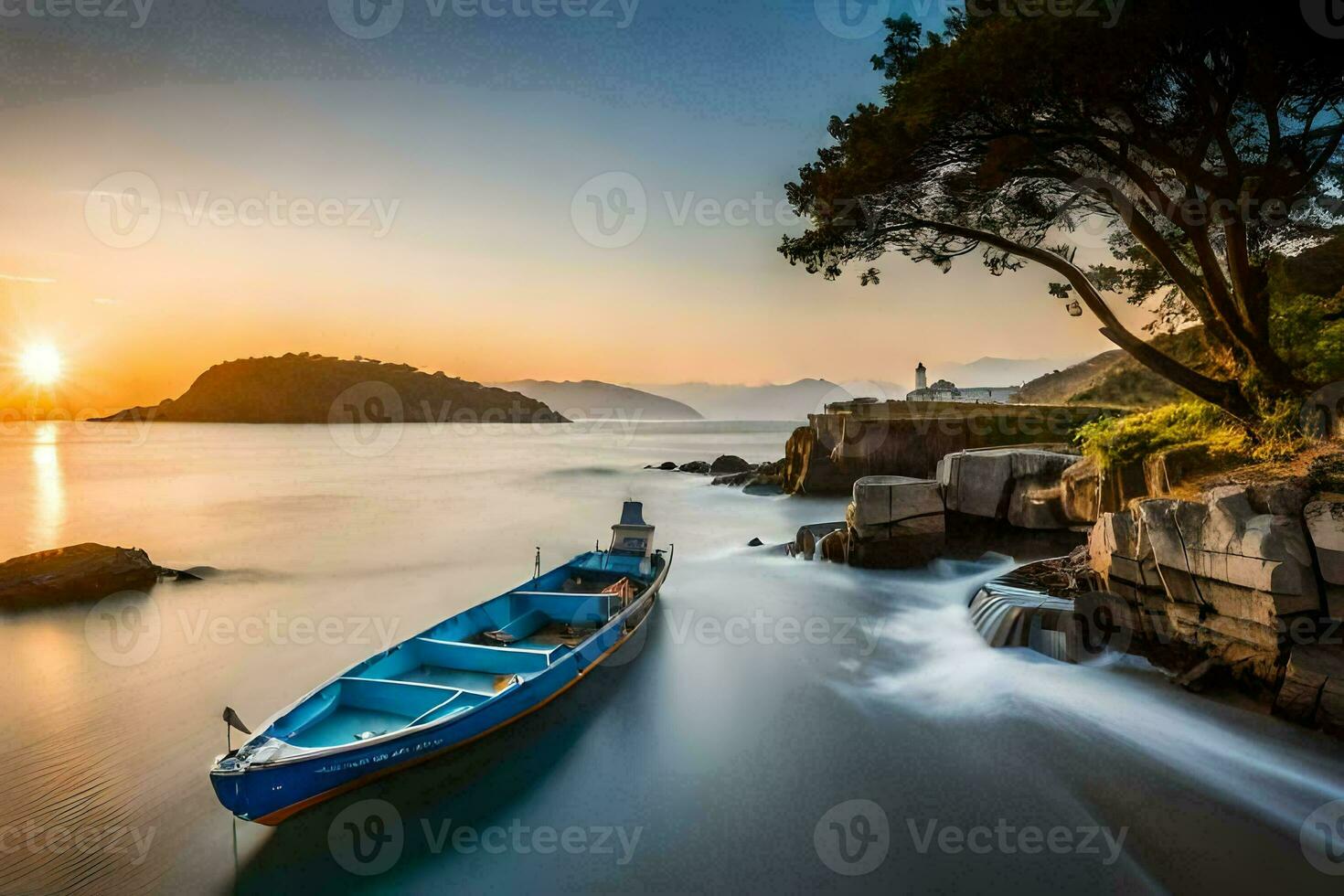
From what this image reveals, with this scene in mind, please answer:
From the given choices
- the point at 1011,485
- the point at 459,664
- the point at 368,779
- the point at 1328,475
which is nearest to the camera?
the point at 368,779

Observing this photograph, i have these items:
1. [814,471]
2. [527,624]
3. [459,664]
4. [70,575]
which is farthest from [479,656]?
[814,471]

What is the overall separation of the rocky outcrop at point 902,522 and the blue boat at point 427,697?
773 centimetres

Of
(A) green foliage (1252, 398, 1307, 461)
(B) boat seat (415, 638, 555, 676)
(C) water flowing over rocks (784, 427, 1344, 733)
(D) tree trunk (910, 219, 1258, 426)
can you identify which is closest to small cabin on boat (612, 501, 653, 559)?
(B) boat seat (415, 638, 555, 676)

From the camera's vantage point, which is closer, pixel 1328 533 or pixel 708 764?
pixel 1328 533

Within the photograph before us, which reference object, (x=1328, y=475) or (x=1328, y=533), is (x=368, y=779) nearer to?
(x=1328, y=533)

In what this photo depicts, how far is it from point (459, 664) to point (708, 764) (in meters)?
3.92

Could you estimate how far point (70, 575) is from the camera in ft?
49.6

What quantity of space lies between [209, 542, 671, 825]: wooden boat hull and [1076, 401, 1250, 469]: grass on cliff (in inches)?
440

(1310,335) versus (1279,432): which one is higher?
(1310,335)

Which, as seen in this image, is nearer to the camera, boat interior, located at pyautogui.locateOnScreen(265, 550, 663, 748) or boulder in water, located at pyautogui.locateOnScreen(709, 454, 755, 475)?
boat interior, located at pyautogui.locateOnScreen(265, 550, 663, 748)

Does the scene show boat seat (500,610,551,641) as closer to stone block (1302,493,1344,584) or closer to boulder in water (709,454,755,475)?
stone block (1302,493,1344,584)

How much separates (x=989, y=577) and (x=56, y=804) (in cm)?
1682

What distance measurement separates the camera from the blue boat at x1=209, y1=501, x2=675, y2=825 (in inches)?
243

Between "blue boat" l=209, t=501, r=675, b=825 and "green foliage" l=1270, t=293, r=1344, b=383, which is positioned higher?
"green foliage" l=1270, t=293, r=1344, b=383
